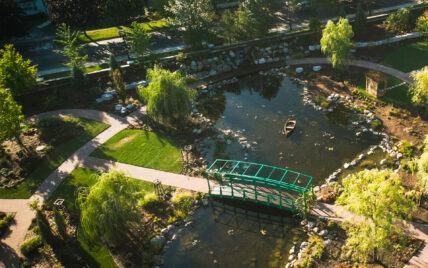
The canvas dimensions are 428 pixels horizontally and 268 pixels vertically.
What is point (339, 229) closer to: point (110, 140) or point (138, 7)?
point (110, 140)

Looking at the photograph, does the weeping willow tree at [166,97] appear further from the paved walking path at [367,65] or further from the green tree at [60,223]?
the paved walking path at [367,65]

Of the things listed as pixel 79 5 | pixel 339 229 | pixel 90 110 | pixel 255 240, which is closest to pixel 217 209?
pixel 255 240

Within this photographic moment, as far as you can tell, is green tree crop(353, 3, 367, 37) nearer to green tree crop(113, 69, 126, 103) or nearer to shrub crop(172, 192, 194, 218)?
green tree crop(113, 69, 126, 103)

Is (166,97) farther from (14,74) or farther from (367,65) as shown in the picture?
(367,65)

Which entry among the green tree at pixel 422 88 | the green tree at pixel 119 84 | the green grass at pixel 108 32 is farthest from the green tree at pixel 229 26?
the green tree at pixel 422 88

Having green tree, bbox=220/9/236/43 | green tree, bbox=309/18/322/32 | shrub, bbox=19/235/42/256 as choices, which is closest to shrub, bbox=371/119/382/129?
green tree, bbox=309/18/322/32

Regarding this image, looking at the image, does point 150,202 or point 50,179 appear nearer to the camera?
point 150,202

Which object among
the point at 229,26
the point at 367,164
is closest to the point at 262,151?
the point at 367,164
